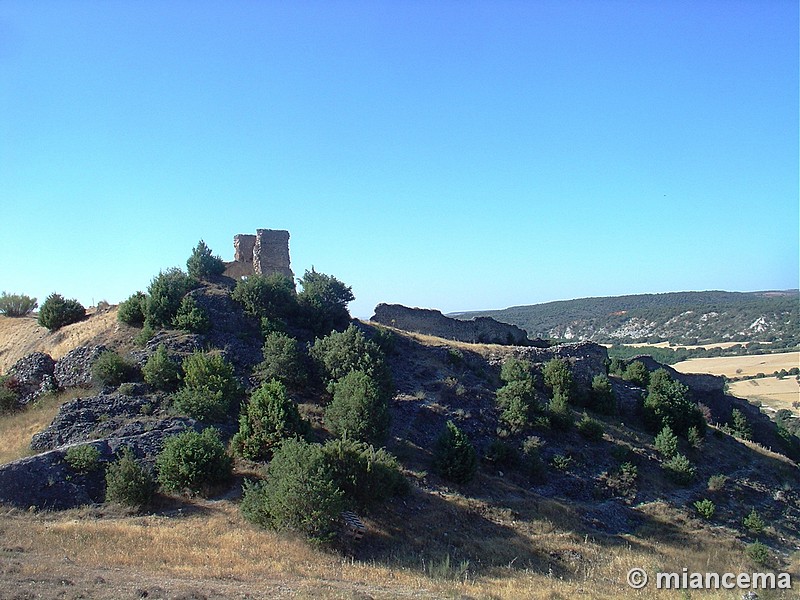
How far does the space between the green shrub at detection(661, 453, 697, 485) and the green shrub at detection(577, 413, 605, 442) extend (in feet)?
6.70

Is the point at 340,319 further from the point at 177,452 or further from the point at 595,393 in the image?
the point at 177,452

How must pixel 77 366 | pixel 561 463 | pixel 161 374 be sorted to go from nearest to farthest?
pixel 161 374, pixel 561 463, pixel 77 366

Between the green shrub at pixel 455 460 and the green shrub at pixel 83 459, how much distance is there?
781 centimetres

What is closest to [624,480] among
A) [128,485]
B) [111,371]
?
[128,485]

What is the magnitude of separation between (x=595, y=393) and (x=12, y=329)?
77.4 feet

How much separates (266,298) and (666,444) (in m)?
14.4

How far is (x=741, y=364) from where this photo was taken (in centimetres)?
6575

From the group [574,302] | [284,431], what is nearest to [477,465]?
[284,431]

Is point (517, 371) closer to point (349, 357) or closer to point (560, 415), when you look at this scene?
point (560, 415)

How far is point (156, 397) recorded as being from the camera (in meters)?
16.6

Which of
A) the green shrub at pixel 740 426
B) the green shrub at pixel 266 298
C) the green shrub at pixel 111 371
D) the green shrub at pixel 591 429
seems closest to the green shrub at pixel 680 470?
the green shrub at pixel 591 429

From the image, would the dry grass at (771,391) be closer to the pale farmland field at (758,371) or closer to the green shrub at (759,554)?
the pale farmland field at (758,371)

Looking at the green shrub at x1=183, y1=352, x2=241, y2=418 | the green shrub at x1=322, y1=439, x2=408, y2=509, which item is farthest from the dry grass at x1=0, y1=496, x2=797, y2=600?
the green shrub at x1=183, y1=352, x2=241, y2=418

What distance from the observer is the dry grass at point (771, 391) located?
166 ft
